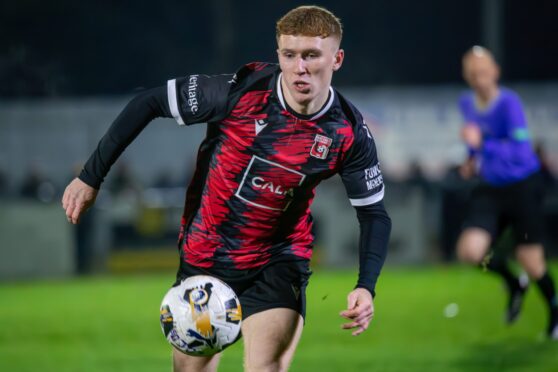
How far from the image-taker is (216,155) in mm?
5359

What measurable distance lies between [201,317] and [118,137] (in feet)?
3.08

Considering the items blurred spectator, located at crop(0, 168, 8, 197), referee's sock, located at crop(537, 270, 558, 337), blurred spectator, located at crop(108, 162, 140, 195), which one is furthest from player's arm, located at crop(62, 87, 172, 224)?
blurred spectator, located at crop(0, 168, 8, 197)

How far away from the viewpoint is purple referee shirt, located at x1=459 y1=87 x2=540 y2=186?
9.40 m

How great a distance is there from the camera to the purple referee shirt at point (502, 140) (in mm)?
9398

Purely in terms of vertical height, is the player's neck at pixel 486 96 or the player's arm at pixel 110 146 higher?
the player's arm at pixel 110 146

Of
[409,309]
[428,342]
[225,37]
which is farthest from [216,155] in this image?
[225,37]

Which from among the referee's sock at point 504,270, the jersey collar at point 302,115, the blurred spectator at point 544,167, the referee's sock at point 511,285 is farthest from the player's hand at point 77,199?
the blurred spectator at point 544,167

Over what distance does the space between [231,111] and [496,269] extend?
504 cm

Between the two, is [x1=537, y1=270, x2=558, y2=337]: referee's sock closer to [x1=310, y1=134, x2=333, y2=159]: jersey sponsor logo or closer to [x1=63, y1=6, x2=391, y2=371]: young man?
[x1=63, y1=6, x2=391, y2=371]: young man

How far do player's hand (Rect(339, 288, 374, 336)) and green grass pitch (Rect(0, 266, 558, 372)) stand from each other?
2.74 m

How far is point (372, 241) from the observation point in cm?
517

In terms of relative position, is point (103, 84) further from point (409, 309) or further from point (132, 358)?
point (132, 358)

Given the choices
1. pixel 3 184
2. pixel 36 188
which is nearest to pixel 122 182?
pixel 36 188

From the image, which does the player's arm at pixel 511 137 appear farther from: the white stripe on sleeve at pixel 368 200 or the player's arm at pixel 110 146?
the player's arm at pixel 110 146
